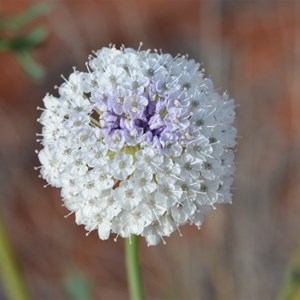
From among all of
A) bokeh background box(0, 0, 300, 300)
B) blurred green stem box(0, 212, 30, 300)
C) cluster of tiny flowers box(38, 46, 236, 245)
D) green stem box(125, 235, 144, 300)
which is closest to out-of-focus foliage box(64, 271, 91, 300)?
bokeh background box(0, 0, 300, 300)

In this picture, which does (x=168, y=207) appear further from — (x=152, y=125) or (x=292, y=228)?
(x=292, y=228)

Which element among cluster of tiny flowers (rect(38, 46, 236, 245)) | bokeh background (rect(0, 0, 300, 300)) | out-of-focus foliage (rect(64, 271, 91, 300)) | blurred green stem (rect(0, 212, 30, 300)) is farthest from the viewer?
bokeh background (rect(0, 0, 300, 300))

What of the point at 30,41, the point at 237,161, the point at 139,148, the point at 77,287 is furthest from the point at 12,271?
the point at 237,161

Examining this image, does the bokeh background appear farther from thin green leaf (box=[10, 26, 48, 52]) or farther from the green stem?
the green stem

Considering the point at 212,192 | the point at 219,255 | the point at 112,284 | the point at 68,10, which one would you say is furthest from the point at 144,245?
the point at 212,192

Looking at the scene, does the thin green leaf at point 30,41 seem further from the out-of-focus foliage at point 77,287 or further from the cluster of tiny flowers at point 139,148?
the out-of-focus foliage at point 77,287

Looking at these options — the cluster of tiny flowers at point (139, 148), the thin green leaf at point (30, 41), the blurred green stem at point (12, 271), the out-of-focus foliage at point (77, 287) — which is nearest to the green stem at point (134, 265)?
the cluster of tiny flowers at point (139, 148)

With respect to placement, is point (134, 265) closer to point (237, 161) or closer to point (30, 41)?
point (30, 41)
